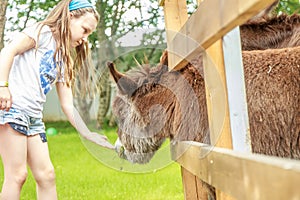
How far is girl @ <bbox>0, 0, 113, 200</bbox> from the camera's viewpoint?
3504 mm

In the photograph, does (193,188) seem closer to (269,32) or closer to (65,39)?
(269,32)

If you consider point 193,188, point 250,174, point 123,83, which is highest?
point 123,83

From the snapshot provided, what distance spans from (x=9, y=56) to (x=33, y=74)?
0.95 feet

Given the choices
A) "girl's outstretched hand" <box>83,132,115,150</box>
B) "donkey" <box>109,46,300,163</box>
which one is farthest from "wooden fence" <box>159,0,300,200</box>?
"girl's outstretched hand" <box>83,132,115,150</box>

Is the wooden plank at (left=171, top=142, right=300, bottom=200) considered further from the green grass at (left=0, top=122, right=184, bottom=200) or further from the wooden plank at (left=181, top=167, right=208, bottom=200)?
the green grass at (left=0, top=122, right=184, bottom=200)

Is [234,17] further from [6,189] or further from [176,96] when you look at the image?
[6,189]

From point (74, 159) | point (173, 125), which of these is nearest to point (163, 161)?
point (173, 125)

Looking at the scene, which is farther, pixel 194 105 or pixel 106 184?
pixel 106 184

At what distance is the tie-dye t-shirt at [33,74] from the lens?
11.7 ft

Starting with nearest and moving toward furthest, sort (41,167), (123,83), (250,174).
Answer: (250,174) → (123,83) → (41,167)

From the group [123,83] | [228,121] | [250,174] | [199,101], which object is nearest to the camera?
[250,174]

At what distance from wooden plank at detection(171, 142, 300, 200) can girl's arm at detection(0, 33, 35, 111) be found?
4.33ft

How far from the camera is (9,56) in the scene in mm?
3379

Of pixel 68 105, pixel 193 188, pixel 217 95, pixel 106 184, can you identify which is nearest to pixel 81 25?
pixel 68 105
